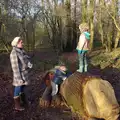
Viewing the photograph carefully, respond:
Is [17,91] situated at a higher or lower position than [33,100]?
higher

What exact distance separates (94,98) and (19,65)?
198cm

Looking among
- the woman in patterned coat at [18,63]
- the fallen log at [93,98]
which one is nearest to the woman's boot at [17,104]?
the woman in patterned coat at [18,63]

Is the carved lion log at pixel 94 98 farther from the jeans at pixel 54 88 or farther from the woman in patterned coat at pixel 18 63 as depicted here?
the woman in patterned coat at pixel 18 63

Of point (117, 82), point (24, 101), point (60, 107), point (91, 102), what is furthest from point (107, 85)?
point (117, 82)

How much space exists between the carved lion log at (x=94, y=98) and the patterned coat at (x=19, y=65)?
1220 mm

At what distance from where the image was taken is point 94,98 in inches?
229

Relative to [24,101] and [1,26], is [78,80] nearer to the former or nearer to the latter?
[24,101]

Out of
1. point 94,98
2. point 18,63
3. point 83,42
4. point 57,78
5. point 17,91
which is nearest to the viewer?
point 94,98

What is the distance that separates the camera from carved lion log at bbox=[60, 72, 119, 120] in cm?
573

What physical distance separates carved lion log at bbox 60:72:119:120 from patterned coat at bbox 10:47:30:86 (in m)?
1.22

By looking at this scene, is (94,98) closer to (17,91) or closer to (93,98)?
(93,98)

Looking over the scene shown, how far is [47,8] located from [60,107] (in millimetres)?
15137

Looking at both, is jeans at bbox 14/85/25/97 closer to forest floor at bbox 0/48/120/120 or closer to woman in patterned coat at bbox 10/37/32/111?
woman in patterned coat at bbox 10/37/32/111

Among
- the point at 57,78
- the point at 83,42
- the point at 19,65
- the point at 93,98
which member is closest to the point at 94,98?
the point at 93,98
